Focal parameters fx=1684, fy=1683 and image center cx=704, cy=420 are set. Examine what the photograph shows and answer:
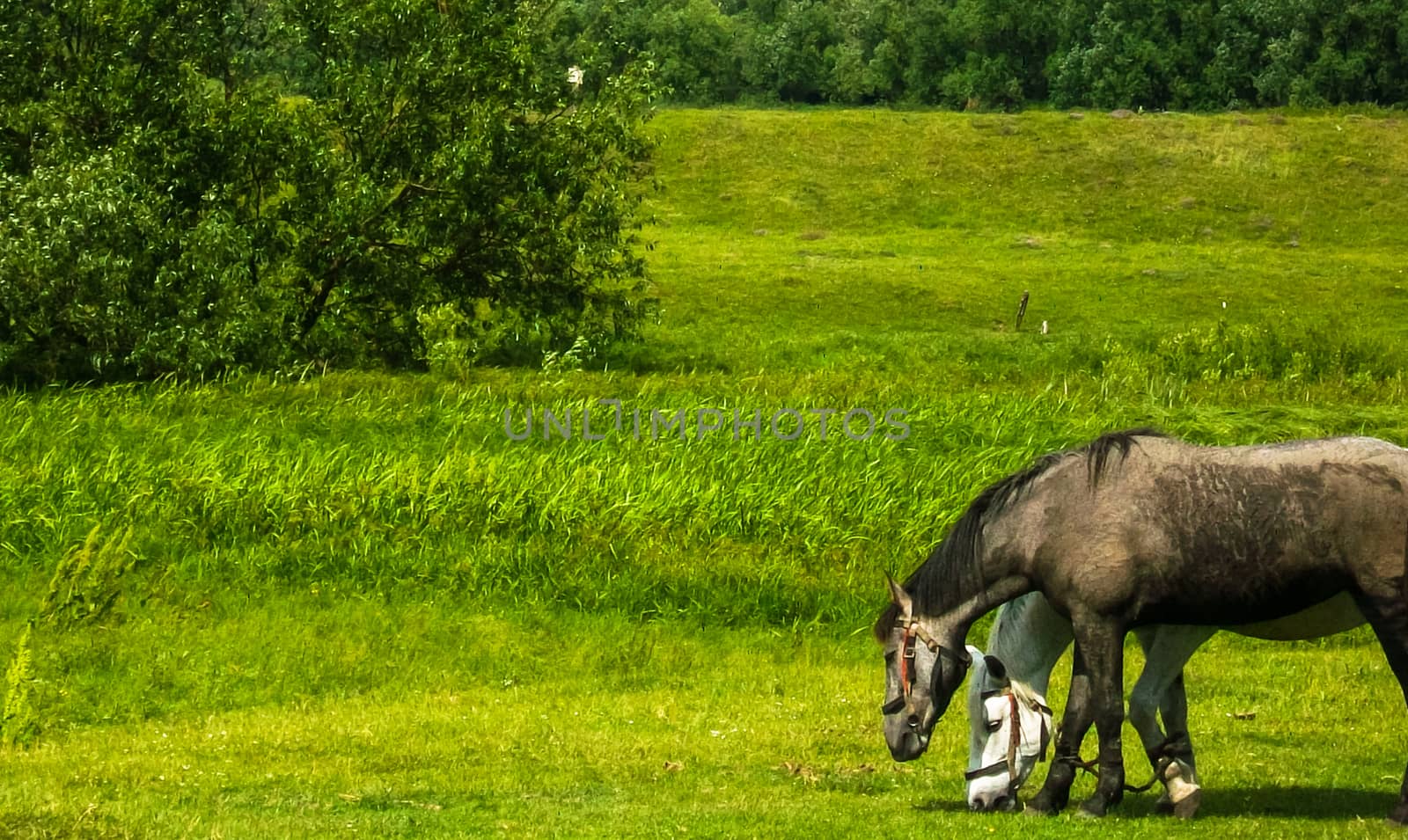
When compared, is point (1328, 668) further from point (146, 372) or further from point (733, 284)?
point (733, 284)

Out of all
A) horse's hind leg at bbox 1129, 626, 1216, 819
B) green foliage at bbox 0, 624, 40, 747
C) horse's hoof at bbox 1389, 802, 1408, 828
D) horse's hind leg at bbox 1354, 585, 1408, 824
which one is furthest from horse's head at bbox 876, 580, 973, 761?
green foliage at bbox 0, 624, 40, 747

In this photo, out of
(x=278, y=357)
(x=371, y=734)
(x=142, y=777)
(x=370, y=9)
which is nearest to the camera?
(x=142, y=777)

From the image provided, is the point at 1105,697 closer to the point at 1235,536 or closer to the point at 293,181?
the point at 1235,536

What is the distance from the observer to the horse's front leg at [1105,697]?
9.95 metres

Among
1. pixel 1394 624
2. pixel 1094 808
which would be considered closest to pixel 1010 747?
pixel 1094 808

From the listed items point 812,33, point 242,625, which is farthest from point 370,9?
point 812,33

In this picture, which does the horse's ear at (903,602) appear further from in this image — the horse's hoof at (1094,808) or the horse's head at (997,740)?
the horse's hoof at (1094,808)

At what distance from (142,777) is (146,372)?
58.4ft

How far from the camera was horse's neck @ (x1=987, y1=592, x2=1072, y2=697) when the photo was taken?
10500 mm

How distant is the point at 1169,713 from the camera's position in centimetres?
1027

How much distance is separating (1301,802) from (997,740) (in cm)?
207

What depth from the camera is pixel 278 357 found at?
29.1 m

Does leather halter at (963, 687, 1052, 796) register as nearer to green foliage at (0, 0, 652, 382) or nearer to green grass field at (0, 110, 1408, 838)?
green grass field at (0, 110, 1408, 838)

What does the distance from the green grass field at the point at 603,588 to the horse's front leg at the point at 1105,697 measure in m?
0.31
